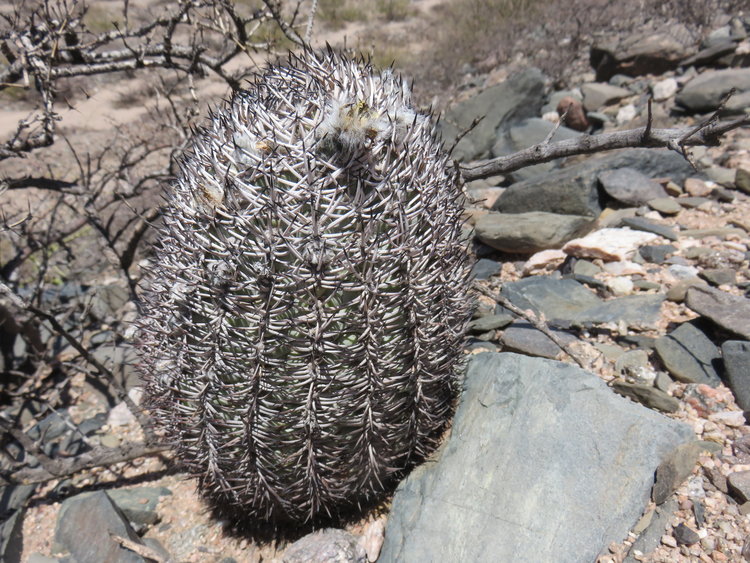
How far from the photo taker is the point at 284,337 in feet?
6.24

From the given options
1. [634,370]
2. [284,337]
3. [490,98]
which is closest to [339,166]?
[284,337]

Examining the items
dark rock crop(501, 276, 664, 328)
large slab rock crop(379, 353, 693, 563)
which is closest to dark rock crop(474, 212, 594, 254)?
dark rock crop(501, 276, 664, 328)

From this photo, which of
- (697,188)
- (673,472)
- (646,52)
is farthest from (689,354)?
(646,52)

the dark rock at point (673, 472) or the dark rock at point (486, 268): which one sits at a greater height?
the dark rock at point (673, 472)

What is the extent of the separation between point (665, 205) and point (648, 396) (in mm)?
2289

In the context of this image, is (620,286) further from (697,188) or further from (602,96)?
(602,96)

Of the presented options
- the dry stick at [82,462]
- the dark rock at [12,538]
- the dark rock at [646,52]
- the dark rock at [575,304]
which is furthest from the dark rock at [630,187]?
the dark rock at [12,538]

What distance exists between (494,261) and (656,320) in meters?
1.40

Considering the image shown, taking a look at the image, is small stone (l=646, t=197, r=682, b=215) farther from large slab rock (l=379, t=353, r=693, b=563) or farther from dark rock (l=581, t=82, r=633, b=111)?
dark rock (l=581, t=82, r=633, b=111)

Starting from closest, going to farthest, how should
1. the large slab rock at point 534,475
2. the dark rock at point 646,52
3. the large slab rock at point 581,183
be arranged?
1. the large slab rock at point 534,475
2. the large slab rock at point 581,183
3. the dark rock at point 646,52

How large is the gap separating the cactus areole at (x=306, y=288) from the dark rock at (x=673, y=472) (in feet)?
2.91

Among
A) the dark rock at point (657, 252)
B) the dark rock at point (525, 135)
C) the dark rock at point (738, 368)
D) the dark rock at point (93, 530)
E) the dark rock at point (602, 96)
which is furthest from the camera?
the dark rock at point (602, 96)

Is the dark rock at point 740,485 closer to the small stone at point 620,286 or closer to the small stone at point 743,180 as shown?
the small stone at point 620,286

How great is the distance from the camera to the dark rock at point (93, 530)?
257 cm
